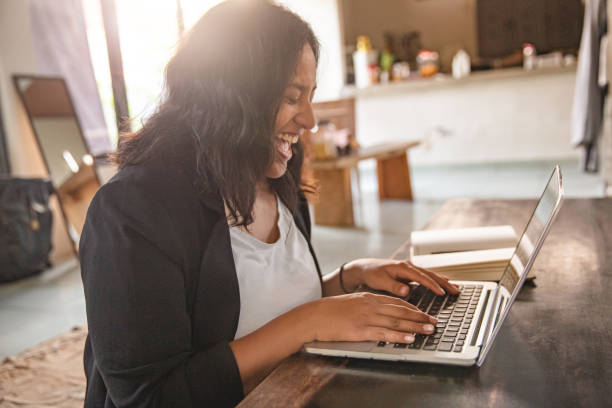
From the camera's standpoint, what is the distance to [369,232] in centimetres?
371

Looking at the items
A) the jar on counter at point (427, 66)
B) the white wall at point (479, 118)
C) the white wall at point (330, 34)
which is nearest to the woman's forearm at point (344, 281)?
the white wall at point (479, 118)

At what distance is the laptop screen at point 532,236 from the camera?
68 cm

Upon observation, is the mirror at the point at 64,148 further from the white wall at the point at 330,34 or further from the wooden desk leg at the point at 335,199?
the white wall at the point at 330,34

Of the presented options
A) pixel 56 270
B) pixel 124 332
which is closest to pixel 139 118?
pixel 124 332

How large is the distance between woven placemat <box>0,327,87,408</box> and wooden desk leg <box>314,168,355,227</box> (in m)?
2.09

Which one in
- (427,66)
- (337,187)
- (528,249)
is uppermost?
(427,66)

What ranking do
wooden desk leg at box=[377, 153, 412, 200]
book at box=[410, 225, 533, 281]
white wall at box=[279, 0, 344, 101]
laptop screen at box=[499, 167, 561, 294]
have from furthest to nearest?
white wall at box=[279, 0, 344, 101], wooden desk leg at box=[377, 153, 412, 200], book at box=[410, 225, 533, 281], laptop screen at box=[499, 167, 561, 294]

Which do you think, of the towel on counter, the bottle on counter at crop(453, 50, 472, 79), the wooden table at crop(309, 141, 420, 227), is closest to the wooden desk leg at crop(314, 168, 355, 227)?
the wooden table at crop(309, 141, 420, 227)

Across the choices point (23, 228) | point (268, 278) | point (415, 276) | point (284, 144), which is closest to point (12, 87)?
point (23, 228)

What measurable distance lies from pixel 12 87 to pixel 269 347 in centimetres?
374

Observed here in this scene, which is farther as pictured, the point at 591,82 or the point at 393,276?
the point at 591,82

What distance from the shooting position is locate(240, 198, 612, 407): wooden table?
57 centimetres

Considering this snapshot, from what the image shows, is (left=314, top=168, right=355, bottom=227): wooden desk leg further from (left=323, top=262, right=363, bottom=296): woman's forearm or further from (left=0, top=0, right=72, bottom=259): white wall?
(left=323, top=262, right=363, bottom=296): woman's forearm

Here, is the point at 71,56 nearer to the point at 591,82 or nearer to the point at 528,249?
the point at 591,82
